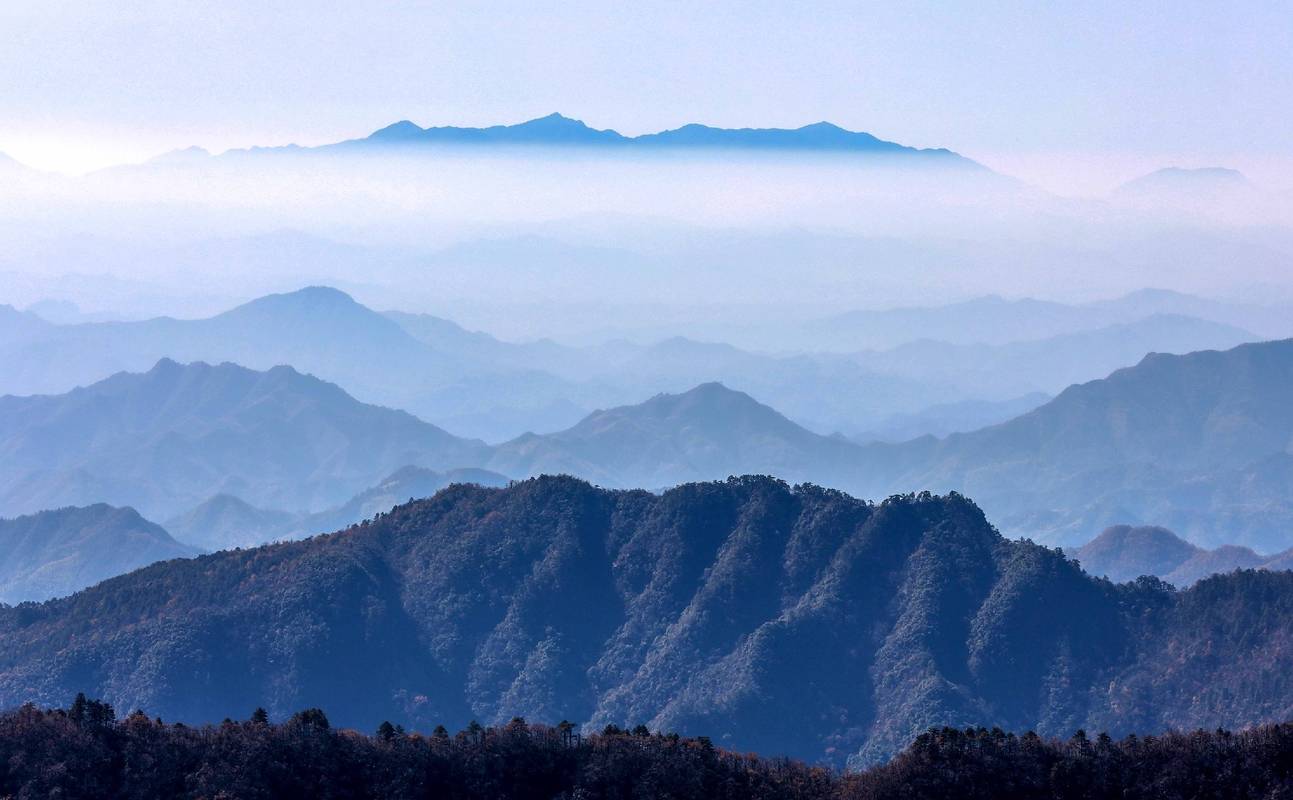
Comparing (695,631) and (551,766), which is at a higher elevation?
(551,766)

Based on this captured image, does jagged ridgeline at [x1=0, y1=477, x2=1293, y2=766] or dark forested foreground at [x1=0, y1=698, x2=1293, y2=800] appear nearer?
dark forested foreground at [x1=0, y1=698, x2=1293, y2=800]

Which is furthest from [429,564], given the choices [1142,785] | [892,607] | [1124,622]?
[1142,785]

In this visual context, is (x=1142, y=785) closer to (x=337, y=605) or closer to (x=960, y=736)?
(x=960, y=736)

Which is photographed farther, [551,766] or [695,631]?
[695,631]

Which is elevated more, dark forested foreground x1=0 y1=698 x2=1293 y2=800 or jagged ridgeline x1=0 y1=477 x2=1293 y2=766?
dark forested foreground x1=0 y1=698 x2=1293 y2=800
